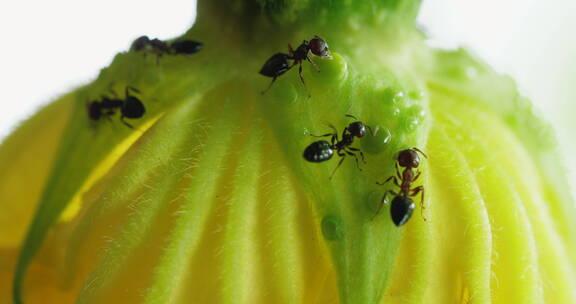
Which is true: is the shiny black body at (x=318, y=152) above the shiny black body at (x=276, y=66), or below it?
below

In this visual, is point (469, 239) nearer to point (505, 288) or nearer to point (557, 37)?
point (505, 288)

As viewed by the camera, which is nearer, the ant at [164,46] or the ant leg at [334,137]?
the ant leg at [334,137]

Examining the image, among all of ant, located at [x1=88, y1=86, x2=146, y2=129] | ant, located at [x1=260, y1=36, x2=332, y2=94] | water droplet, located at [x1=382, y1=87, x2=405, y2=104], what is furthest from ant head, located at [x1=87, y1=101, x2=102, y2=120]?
water droplet, located at [x1=382, y1=87, x2=405, y2=104]

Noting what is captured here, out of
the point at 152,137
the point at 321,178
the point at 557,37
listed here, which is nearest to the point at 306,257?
the point at 321,178

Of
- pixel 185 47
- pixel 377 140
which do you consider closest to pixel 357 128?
pixel 377 140

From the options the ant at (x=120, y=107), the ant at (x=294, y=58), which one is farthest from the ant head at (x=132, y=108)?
the ant at (x=294, y=58)

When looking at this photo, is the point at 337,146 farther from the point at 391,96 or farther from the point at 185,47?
the point at 185,47

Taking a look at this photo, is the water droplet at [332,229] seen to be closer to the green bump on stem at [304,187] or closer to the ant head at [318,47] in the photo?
the green bump on stem at [304,187]
